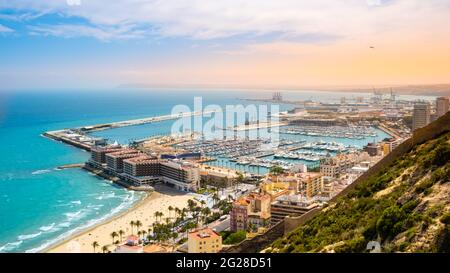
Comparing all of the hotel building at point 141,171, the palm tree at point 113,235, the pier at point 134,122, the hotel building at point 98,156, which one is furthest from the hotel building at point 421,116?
the pier at point 134,122

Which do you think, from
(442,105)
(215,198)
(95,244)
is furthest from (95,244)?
(442,105)

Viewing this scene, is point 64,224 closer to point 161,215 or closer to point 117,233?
point 117,233

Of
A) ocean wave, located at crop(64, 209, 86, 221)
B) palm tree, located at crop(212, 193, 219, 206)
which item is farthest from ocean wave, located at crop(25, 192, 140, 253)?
palm tree, located at crop(212, 193, 219, 206)

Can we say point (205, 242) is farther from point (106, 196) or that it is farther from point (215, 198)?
point (106, 196)

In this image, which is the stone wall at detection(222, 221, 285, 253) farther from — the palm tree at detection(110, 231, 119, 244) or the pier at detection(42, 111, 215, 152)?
the pier at detection(42, 111, 215, 152)
